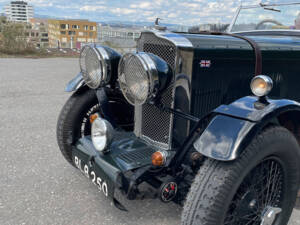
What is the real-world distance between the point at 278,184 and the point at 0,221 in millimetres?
2159

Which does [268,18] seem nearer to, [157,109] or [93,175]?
[157,109]

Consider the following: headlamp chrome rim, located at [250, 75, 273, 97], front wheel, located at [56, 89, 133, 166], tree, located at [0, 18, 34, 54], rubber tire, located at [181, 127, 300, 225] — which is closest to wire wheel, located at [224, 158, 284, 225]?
rubber tire, located at [181, 127, 300, 225]

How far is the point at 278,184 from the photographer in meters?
2.01

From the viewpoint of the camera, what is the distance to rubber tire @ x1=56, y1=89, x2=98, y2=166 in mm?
2746

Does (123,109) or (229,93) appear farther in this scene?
(123,109)

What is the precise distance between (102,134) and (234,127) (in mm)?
1036

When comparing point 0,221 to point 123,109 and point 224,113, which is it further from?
point 224,113

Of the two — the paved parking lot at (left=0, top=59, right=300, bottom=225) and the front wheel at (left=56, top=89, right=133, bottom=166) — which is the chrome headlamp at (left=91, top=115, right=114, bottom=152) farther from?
the paved parking lot at (left=0, top=59, right=300, bottom=225)

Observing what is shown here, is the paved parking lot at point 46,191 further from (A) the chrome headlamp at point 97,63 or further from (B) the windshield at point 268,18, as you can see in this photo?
(B) the windshield at point 268,18

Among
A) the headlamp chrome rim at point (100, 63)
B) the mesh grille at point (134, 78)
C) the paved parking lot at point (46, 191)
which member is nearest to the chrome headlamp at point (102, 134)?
the mesh grille at point (134, 78)

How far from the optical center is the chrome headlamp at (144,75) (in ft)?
6.29

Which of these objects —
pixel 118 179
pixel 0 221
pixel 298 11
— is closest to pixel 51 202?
pixel 0 221

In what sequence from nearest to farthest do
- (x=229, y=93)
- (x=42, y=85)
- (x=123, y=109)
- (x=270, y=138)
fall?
(x=270, y=138) → (x=229, y=93) → (x=123, y=109) → (x=42, y=85)

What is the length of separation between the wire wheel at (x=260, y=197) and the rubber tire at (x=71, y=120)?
5.30 feet
